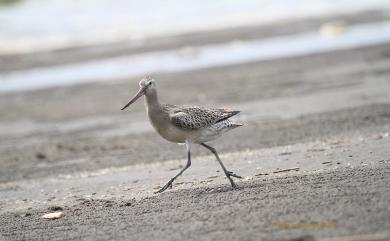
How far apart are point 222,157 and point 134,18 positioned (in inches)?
900

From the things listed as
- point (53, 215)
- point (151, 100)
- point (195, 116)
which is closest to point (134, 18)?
point (151, 100)

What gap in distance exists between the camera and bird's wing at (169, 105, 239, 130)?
924 cm

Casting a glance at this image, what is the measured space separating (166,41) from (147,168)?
1564 cm

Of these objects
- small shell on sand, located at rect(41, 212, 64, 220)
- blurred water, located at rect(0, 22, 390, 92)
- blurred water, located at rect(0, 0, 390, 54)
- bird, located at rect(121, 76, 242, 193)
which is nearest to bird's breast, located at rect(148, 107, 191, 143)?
bird, located at rect(121, 76, 242, 193)

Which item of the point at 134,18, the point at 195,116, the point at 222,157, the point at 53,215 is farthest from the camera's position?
the point at 134,18

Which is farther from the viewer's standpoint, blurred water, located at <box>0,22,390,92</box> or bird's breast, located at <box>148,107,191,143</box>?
blurred water, located at <box>0,22,390,92</box>

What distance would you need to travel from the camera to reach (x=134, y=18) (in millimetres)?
33562

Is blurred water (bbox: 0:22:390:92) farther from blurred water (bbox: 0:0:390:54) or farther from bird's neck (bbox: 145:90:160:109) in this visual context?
bird's neck (bbox: 145:90:160:109)

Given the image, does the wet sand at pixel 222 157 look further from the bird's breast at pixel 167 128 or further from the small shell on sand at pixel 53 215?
the bird's breast at pixel 167 128

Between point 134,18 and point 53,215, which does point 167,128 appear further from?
point 134,18

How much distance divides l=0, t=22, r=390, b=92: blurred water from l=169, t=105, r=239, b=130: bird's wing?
11.3 m

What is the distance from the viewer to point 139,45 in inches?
1048

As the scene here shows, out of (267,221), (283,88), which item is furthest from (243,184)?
(283,88)

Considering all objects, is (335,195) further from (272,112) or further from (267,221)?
(272,112)
